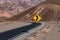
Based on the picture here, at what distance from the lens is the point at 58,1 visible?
4018 inches

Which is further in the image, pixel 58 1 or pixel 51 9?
pixel 58 1

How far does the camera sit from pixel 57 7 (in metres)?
87.7

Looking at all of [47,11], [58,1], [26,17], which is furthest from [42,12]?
[58,1]

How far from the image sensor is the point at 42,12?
283 ft

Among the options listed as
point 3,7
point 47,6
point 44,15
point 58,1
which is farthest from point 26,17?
point 3,7

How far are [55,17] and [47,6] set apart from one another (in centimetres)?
1197

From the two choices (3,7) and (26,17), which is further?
(3,7)

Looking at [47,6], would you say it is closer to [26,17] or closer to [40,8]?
[40,8]

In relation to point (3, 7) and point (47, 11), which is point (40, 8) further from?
point (3, 7)

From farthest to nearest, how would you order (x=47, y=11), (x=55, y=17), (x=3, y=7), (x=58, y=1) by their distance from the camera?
(x=3, y=7) < (x=58, y=1) < (x=47, y=11) < (x=55, y=17)

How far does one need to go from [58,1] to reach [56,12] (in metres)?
19.5

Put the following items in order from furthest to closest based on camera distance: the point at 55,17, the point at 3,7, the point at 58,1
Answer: the point at 3,7 → the point at 58,1 → the point at 55,17

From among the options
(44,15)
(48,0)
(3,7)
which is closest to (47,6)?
(44,15)

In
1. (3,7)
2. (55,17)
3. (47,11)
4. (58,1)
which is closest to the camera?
(55,17)
